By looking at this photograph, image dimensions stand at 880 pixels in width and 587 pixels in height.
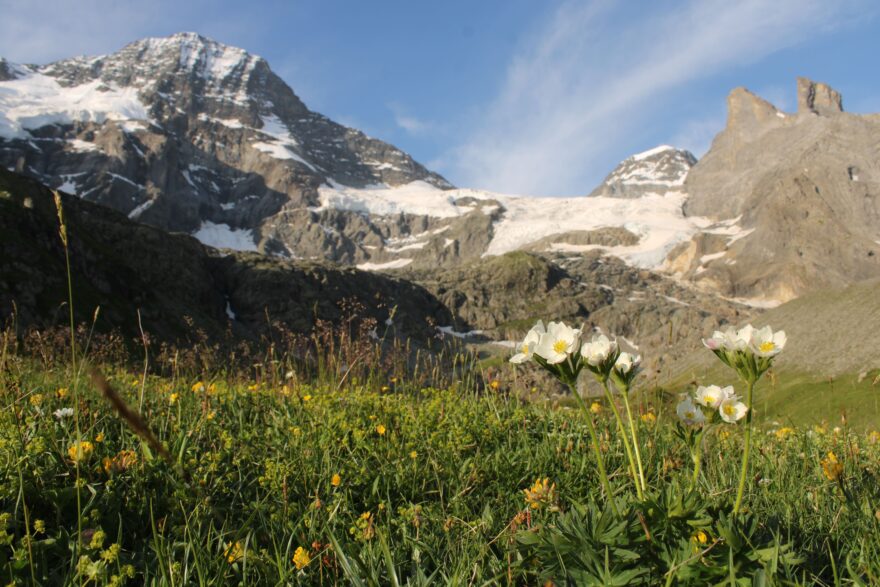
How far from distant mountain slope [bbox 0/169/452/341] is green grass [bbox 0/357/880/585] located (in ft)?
91.4

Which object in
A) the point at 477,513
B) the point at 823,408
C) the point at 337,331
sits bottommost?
the point at 823,408

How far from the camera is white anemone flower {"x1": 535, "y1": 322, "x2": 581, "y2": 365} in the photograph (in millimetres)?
2908

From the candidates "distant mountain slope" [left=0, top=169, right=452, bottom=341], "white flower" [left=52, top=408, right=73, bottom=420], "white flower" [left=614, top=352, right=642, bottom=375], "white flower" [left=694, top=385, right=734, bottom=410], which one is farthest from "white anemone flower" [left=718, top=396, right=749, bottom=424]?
"distant mountain slope" [left=0, top=169, right=452, bottom=341]

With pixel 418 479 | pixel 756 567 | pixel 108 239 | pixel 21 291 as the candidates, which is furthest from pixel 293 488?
pixel 108 239

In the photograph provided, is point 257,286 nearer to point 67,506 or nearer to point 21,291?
point 21,291

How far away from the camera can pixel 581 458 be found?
5555 mm

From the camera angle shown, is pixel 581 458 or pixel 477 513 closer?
pixel 477 513

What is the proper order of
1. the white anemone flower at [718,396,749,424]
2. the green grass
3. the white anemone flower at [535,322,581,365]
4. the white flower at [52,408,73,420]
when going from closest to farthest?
the white anemone flower at [535,322,581,365] → the green grass → the white anemone flower at [718,396,749,424] → the white flower at [52,408,73,420]

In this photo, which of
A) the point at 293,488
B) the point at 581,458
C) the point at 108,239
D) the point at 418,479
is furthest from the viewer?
the point at 108,239

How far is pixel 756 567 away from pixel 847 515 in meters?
1.66

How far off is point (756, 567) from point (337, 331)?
24.7 feet

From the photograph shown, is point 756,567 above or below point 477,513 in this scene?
above

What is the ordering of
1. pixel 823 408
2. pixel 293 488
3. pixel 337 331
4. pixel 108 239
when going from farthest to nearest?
pixel 108 239, pixel 823 408, pixel 337 331, pixel 293 488

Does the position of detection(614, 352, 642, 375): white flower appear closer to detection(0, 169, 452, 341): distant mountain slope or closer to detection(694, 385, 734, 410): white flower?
detection(694, 385, 734, 410): white flower
